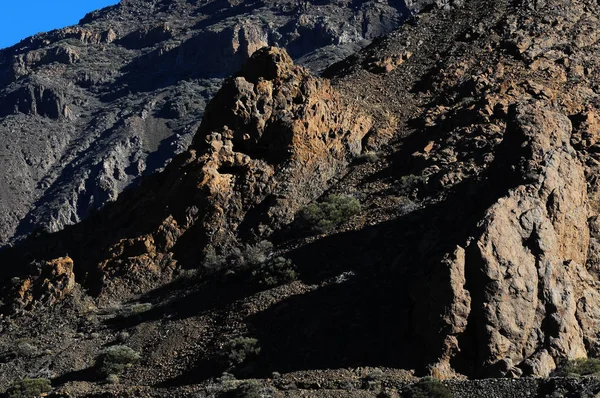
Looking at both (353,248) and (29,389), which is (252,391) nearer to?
(29,389)

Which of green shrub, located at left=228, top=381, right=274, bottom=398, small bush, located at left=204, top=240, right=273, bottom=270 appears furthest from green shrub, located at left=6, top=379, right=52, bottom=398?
small bush, located at left=204, top=240, right=273, bottom=270

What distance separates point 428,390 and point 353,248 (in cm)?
855

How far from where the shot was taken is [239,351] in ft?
86.0

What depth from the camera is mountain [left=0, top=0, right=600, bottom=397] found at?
2417 centimetres

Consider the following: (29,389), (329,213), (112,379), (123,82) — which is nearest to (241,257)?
(329,213)

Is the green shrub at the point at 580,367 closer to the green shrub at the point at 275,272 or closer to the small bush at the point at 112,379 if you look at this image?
the green shrub at the point at 275,272

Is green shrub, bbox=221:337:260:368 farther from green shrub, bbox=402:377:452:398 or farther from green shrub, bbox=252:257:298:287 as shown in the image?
green shrub, bbox=402:377:452:398

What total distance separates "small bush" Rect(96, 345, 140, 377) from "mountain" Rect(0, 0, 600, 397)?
6cm

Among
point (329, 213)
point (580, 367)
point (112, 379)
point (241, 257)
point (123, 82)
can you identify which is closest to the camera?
point (580, 367)

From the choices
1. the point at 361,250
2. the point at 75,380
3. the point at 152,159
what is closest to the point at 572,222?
the point at 361,250

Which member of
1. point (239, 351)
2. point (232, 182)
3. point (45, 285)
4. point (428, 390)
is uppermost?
point (232, 182)

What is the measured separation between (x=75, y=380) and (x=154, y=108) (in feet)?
282

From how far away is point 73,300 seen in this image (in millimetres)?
32219

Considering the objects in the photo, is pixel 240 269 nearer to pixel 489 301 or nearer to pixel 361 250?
pixel 361 250
